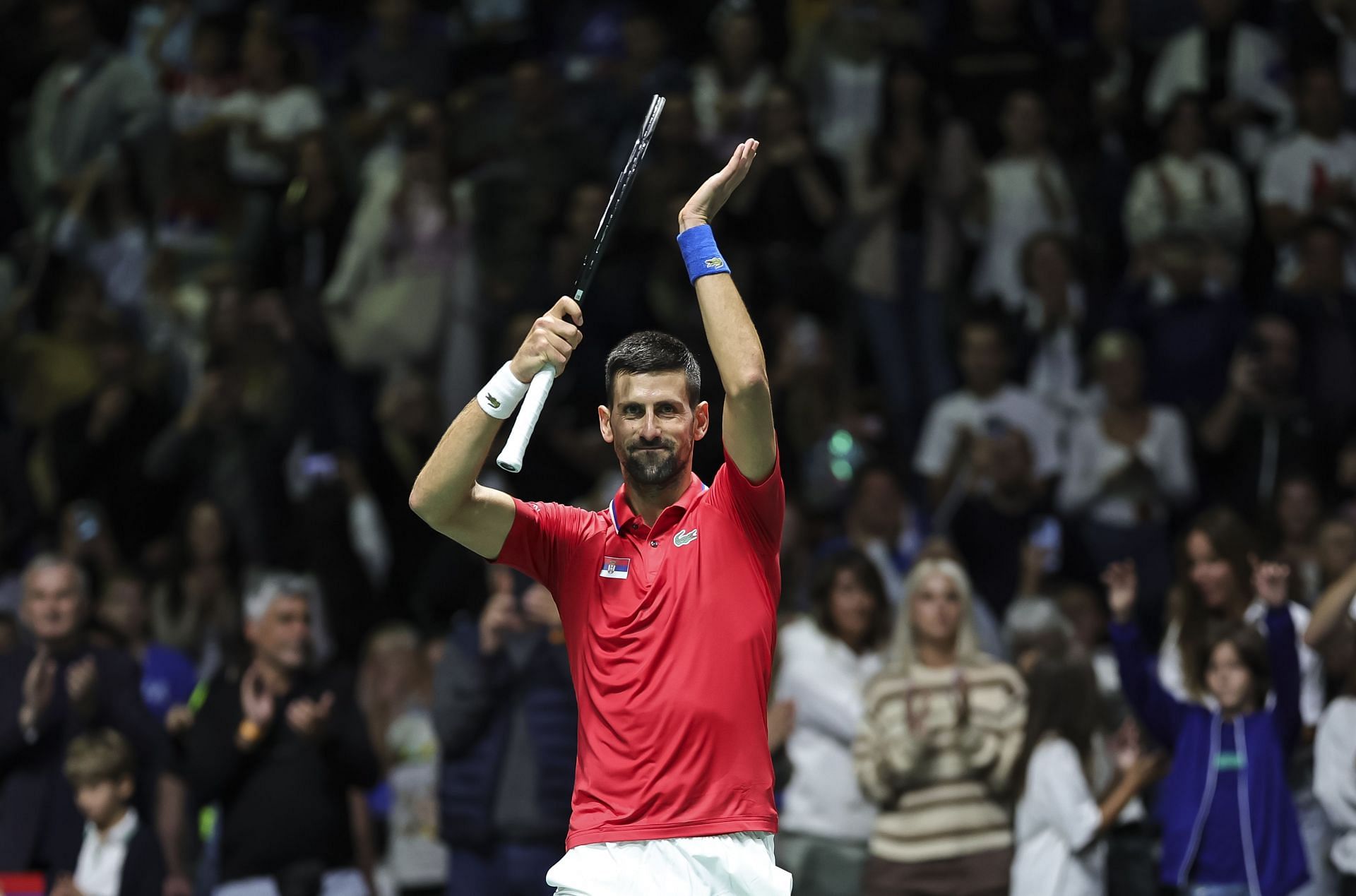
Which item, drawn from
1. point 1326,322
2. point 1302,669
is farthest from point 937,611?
point 1326,322

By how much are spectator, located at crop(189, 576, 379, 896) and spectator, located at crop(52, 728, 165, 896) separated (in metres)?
0.29

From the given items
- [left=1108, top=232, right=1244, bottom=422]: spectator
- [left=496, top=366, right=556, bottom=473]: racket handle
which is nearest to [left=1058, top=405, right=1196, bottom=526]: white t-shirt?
[left=1108, top=232, right=1244, bottom=422]: spectator

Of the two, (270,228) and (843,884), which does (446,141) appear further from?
(843,884)

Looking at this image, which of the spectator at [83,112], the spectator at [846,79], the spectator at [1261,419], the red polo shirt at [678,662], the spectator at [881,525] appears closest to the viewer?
the red polo shirt at [678,662]

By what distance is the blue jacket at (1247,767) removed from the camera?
7.72 metres

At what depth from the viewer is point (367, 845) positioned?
9.08 meters

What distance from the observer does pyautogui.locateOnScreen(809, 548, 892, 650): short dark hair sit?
349 inches

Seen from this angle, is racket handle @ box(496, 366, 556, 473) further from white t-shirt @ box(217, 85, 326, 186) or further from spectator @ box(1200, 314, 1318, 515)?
white t-shirt @ box(217, 85, 326, 186)

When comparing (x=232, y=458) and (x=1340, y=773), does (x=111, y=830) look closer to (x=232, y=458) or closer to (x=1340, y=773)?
(x=232, y=458)

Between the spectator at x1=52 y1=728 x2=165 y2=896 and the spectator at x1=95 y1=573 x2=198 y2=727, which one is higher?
the spectator at x1=95 y1=573 x2=198 y2=727

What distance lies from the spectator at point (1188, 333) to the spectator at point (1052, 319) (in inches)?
15.0

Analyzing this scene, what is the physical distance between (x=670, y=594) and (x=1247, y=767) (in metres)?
3.55

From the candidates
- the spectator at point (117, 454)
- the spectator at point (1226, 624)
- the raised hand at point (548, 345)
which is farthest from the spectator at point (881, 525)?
the raised hand at point (548, 345)

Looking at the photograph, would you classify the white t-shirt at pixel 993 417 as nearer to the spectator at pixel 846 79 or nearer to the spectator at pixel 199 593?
the spectator at pixel 846 79
